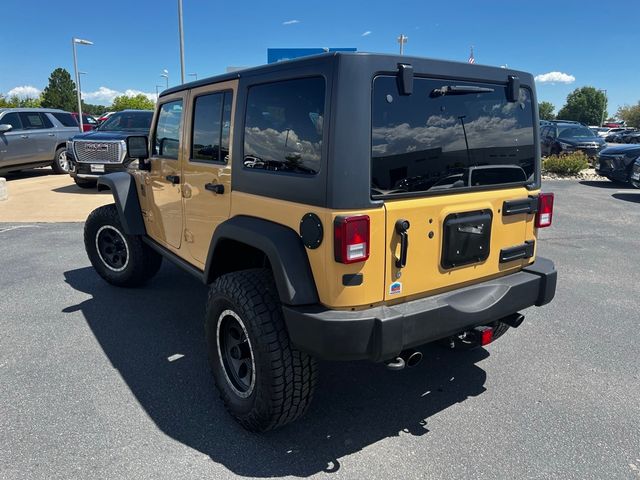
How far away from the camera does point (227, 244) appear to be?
302 cm

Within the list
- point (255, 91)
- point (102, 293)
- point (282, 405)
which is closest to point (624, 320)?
point (282, 405)

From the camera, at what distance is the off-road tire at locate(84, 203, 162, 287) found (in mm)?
4773

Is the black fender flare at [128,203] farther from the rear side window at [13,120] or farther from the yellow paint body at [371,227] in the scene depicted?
the rear side window at [13,120]

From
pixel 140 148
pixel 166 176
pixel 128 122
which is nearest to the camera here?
pixel 166 176

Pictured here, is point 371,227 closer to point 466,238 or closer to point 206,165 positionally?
point 466,238

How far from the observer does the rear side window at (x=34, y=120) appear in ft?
42.6

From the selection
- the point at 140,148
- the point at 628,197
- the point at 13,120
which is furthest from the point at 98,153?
the point at 628,197

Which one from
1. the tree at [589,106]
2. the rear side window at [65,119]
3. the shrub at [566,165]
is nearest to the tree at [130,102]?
the rear side window at [65,119]

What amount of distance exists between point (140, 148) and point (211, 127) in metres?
1.24

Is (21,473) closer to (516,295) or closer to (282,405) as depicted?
(282,405)

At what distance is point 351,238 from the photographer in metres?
2.21

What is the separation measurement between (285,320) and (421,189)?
961mm

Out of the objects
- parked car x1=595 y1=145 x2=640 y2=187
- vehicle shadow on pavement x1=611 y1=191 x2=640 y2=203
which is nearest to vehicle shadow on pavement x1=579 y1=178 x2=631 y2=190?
parked car x1=595 y1=145 x2=640 y2=187

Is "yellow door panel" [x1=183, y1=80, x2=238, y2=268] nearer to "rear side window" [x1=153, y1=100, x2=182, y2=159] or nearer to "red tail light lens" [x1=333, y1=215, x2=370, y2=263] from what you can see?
"rear side window" [x1=153, y1=100, x2=182, y2=159]
